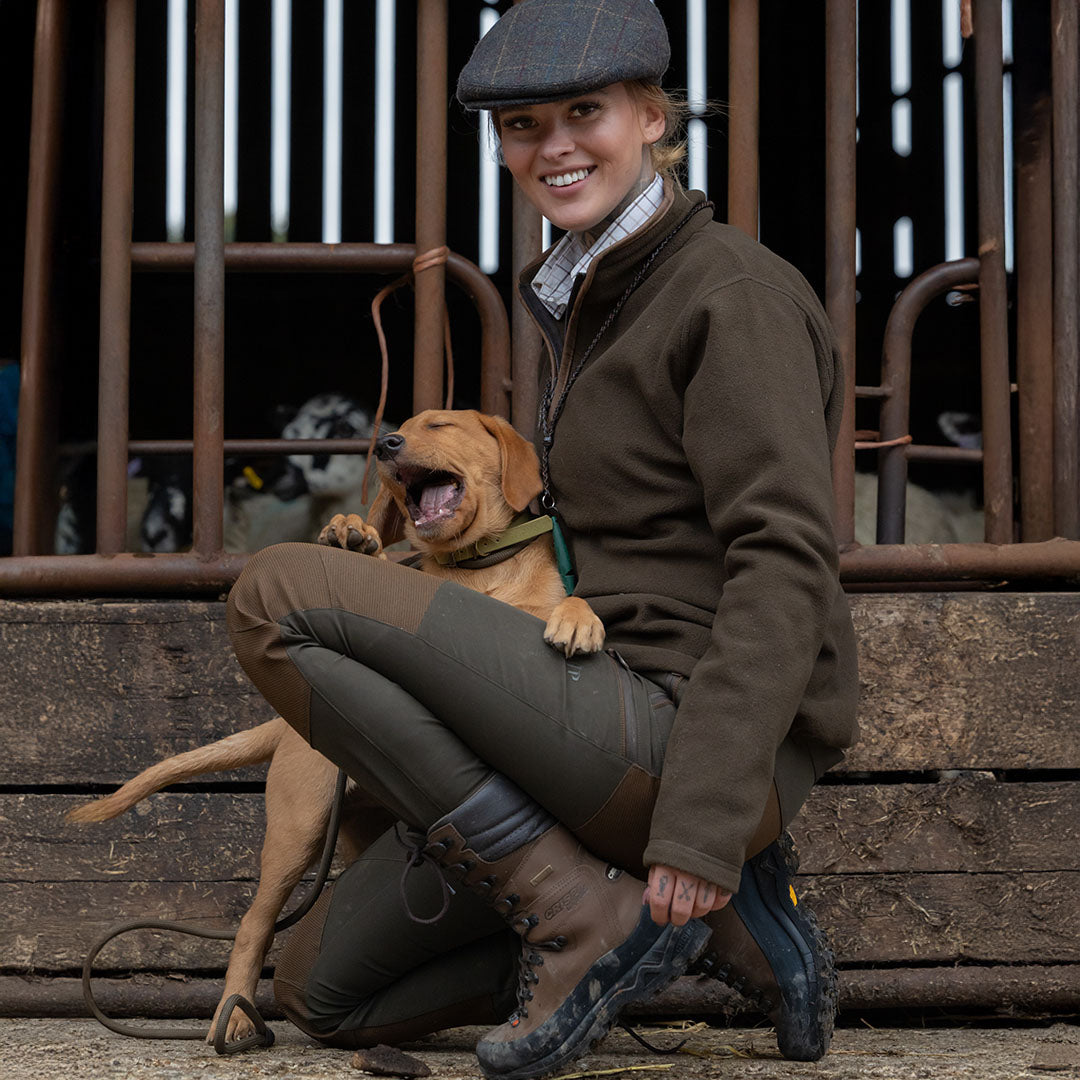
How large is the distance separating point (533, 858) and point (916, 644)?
4.64 ft

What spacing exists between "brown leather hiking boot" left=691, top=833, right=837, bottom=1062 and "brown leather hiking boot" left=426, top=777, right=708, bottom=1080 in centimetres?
16

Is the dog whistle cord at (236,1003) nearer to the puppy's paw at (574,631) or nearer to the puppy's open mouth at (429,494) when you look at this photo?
the puppy's open mouth at (429,494)

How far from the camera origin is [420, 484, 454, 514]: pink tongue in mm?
2600

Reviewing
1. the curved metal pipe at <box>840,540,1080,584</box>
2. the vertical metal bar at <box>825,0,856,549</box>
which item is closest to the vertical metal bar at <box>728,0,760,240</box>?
the vertical metal bar at <box>825,0,856,549</box>

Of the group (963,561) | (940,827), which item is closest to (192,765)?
(940,827)

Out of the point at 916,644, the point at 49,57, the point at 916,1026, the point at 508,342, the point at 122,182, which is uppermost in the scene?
the point at 49,57

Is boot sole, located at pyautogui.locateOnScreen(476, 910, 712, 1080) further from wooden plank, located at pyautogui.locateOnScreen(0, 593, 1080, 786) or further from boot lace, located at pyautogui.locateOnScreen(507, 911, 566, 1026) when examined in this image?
wooden plank, located at pyautogui.locateOnScreen(0, 593, 1080, 786)

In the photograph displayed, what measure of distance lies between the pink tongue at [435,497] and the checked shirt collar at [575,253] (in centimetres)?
44

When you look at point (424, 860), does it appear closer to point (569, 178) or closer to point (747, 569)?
point (747, 569)

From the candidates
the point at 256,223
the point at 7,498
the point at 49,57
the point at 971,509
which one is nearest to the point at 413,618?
the point at 49,57

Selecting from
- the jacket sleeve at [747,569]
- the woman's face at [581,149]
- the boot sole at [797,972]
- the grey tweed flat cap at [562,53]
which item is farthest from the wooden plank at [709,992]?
the grey tweed flat cap at [562,53]

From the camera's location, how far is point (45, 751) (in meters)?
3.06

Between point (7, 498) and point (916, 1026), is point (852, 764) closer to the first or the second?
point (916, 1026)

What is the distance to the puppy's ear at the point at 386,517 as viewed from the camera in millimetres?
2701
